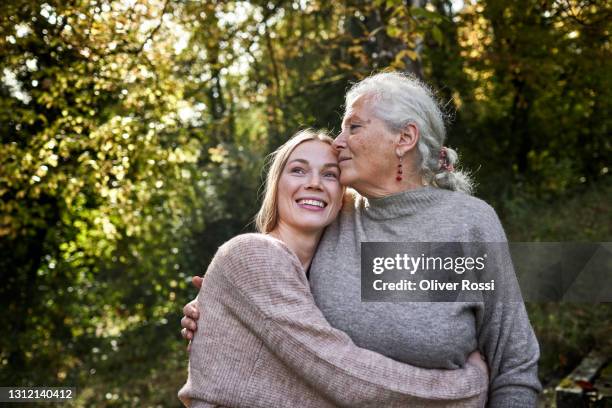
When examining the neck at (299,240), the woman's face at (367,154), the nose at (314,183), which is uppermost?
the woman's face at (367,154)

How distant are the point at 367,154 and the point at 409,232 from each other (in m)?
0.30

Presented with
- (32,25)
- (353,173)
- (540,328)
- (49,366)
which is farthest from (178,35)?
(353,173)

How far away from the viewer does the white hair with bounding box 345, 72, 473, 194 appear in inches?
96.7

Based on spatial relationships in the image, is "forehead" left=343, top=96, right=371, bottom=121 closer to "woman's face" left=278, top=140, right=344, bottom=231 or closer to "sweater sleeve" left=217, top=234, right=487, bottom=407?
"woman's face" left=278, top=140, right=344, bottom=231

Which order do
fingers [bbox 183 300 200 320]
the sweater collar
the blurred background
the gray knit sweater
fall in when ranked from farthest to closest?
the blurred background, the sweater collar, fingers [bbox 183 300 200 320], the gray knit sweater

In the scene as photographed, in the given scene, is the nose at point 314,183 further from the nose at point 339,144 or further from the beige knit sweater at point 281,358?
the beige knit sweater at point 281,358

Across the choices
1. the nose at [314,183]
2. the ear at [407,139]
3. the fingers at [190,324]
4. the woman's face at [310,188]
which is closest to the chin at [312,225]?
the woman's face at [310,188]

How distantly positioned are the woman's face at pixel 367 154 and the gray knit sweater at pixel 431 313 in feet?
0.27

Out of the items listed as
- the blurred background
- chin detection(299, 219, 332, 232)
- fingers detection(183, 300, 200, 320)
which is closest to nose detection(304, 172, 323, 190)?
chin detection(299, 219, 332, 232)

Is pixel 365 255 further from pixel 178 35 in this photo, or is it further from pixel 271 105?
pixel 271 105

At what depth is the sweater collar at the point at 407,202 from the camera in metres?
2.40

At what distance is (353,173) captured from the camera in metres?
2.43

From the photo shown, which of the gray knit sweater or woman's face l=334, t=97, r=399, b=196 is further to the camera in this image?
woman's face l=334, t=97, r=399, b=196

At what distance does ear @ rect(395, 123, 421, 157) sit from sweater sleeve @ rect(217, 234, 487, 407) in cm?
58
